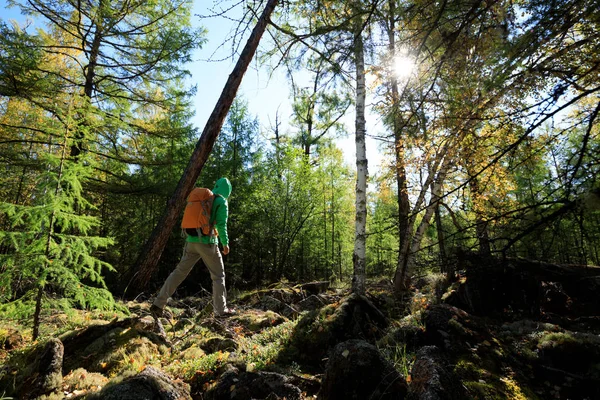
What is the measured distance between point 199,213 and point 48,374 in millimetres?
2676

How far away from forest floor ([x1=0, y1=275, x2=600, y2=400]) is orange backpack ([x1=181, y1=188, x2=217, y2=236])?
144cm

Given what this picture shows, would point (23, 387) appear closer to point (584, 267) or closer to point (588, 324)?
point (588, 324)

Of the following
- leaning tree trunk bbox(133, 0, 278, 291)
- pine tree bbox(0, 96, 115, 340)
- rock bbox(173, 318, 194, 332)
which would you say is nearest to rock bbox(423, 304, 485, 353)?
rock bbox(173, 318, 194, 332)

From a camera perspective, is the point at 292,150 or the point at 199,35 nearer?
the point at 199,35

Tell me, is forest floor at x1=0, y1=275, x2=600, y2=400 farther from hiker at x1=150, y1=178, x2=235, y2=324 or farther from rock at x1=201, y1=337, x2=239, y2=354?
hiker at x1=150, y1=178, x2=235, y2=324

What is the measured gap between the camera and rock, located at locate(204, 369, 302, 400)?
2.28m

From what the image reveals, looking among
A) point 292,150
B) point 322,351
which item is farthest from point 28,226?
point 292,150

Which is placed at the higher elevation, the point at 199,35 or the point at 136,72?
the point at 199,35

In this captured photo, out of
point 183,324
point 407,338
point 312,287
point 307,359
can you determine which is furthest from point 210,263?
point 312,287

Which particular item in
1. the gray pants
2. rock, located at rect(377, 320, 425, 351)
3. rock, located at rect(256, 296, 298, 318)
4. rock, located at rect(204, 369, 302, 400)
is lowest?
rock, located at rect(256, 296, 298, 318)

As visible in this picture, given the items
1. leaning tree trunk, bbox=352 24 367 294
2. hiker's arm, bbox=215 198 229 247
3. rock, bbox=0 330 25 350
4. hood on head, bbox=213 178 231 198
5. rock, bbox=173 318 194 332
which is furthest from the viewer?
leaning tree trunk, bbox=352 24 367 294

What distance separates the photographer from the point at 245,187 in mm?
13312

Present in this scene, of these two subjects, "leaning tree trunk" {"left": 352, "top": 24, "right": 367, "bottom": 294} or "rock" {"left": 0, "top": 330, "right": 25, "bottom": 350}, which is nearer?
"rock" {"left": 0, "top": 330, "right": 25, "bottom": 350}

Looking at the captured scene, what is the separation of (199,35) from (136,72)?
2.27 m
